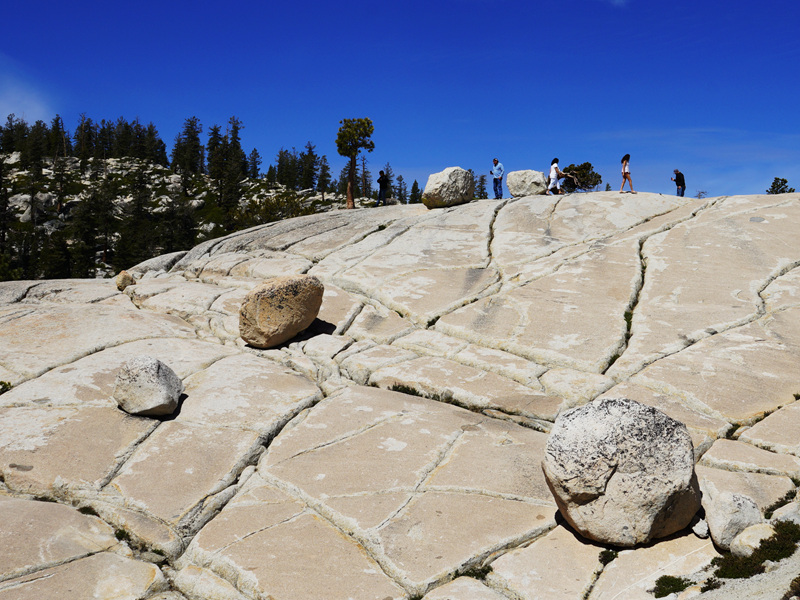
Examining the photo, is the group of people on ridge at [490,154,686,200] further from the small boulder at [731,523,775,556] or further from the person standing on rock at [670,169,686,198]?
the small boulder at [731,523,775,556]

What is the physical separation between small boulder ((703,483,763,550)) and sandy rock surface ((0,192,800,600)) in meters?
0.30

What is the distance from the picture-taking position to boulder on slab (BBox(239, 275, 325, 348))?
621 inches

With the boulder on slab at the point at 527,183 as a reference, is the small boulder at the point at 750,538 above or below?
below

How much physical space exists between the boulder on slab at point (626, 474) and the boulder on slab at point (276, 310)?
9498mm

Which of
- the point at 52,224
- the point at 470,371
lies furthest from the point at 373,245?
the point at 52,224

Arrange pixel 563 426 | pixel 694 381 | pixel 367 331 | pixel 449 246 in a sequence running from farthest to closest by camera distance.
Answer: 1. pixel 449 246
2. pixel 367 331
3. pixel 694 381
4. pixel 563 426

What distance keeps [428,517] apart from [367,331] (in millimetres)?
8588

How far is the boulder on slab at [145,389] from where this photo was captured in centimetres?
1166

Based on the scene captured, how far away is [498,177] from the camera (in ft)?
101

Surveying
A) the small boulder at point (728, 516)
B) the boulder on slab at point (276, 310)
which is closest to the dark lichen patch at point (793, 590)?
the small boulder at point (728, 516)

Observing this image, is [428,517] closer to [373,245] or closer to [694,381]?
[694,381]

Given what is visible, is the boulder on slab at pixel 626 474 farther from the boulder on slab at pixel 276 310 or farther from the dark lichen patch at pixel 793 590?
the boulder on slab at pixel 276 310

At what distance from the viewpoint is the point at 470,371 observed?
14.4 meters

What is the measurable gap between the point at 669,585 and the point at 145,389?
992 cm
